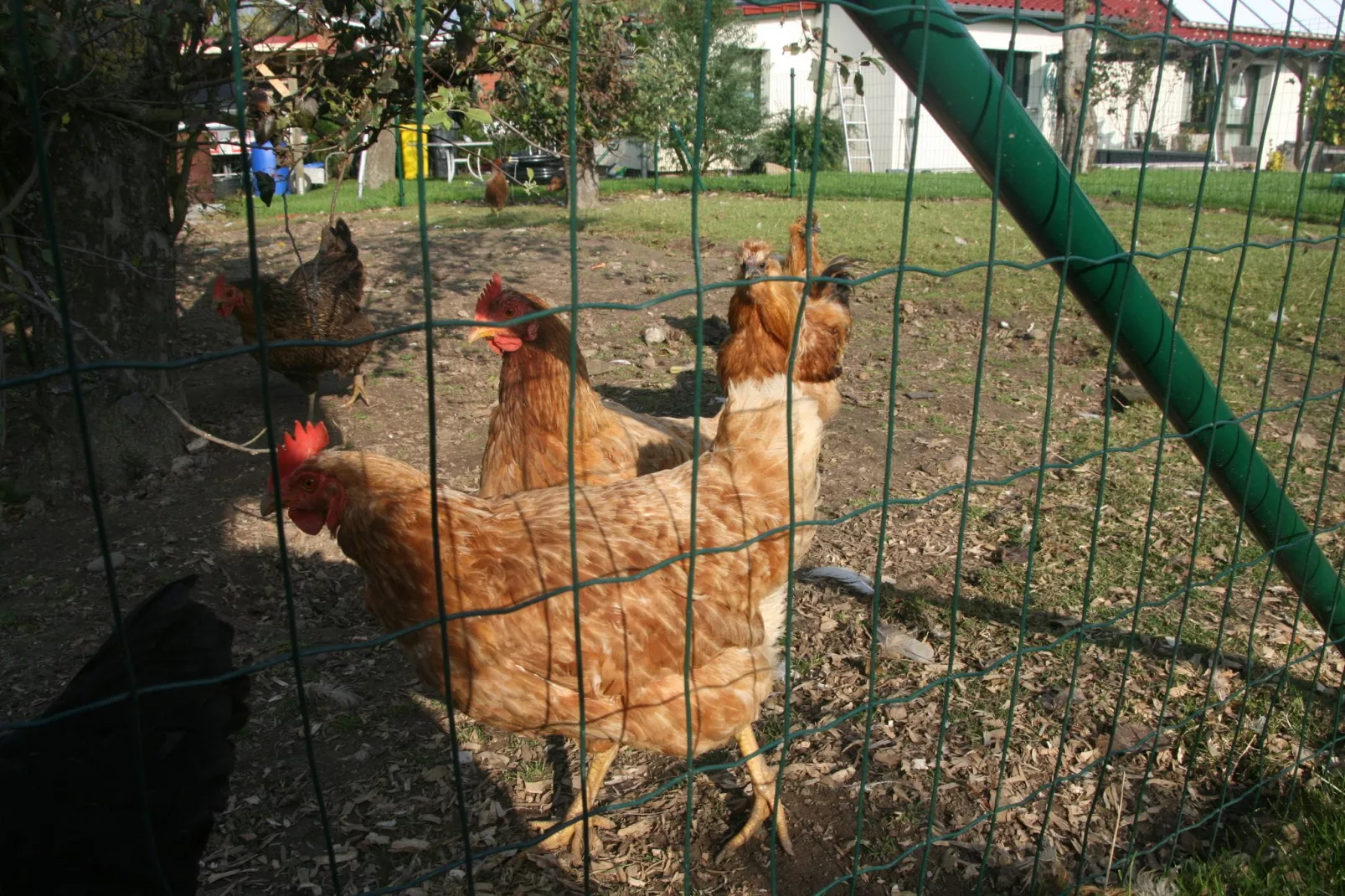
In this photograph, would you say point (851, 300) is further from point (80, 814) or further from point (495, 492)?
point (80, 814)

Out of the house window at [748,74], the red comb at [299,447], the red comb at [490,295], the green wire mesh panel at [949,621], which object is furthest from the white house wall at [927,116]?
the red comb at [299,447]

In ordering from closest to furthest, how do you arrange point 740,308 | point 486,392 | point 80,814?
point 80,814, point 740,308, point 486,392

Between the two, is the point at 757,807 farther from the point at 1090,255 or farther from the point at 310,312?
the point at 310,312

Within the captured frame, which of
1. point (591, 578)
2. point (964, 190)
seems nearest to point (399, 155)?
point (591, 578)

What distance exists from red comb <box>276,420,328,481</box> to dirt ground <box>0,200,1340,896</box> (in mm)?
415

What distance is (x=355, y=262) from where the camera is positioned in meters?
6.83

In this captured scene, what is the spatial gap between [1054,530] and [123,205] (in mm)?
4903

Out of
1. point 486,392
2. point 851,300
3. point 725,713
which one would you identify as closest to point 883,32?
point 725,713

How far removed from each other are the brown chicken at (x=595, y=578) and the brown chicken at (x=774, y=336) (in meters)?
2.29

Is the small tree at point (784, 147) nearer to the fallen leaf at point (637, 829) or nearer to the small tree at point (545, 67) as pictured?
the small tree at point (545, 67)

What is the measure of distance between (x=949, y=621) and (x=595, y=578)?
2.14m

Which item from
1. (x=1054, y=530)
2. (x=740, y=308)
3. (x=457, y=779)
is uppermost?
(x=740, y=308)

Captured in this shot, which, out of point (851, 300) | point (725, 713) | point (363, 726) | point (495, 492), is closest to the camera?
point (725, 713)

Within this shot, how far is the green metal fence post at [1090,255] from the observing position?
1.91 metres
